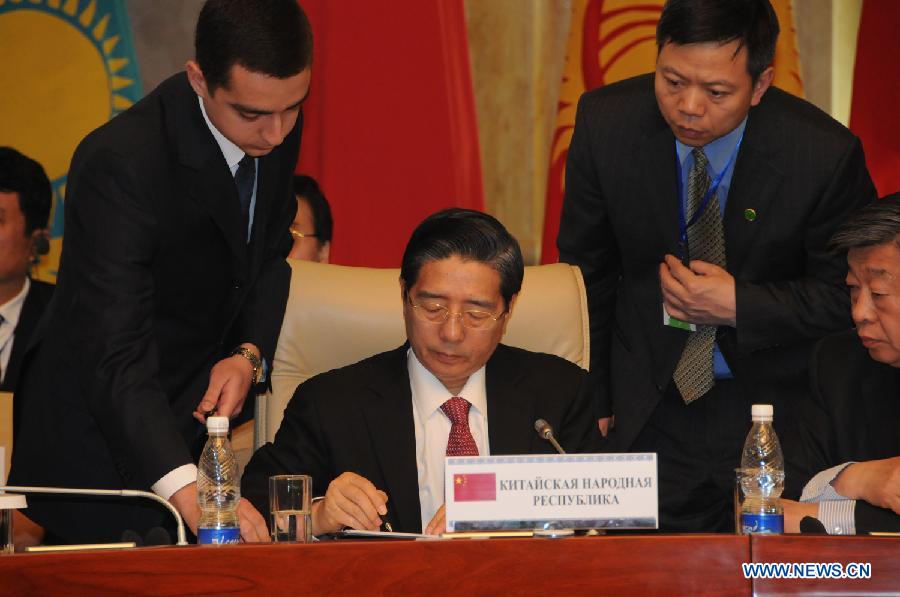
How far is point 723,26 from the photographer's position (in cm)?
265

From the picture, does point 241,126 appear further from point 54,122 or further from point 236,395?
point 54,122

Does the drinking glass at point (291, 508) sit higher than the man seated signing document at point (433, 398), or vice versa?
the man seated signing document at point (433, 398)

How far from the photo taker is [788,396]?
2.85 metres

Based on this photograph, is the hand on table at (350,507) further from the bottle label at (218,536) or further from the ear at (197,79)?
the ear at (197,79)

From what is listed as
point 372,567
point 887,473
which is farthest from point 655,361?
point 372,567

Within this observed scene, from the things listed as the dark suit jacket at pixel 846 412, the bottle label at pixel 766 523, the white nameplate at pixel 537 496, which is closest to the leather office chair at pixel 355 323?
the dark suit jacket at pixel 846 412

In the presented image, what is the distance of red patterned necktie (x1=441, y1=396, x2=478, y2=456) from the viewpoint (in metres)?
2.36

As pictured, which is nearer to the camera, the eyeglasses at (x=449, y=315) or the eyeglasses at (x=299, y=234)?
the eyeglasses at (x=449, y=315)

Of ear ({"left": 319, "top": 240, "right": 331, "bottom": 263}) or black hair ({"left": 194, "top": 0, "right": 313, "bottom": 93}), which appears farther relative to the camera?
ear ({"left": 319, "top": 240, "right": 331, "bottom": 263})

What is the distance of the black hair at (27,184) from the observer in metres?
3.95

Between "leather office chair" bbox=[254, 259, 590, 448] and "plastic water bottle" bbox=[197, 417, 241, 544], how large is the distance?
0.62 metres

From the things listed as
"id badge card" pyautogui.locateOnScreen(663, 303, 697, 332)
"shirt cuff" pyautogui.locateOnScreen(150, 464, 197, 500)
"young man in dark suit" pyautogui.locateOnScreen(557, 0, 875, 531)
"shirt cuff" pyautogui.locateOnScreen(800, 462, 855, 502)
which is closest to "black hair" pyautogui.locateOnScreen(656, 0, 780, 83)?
"young man in dark suit" pyautogui.locateOnScreen(557, 0, 875, 531)

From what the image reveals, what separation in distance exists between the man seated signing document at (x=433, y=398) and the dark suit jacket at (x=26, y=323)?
5.74 ft

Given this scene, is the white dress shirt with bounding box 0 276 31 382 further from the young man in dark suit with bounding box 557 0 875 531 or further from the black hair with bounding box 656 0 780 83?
the black hair with bounding box 656 0 780 83
